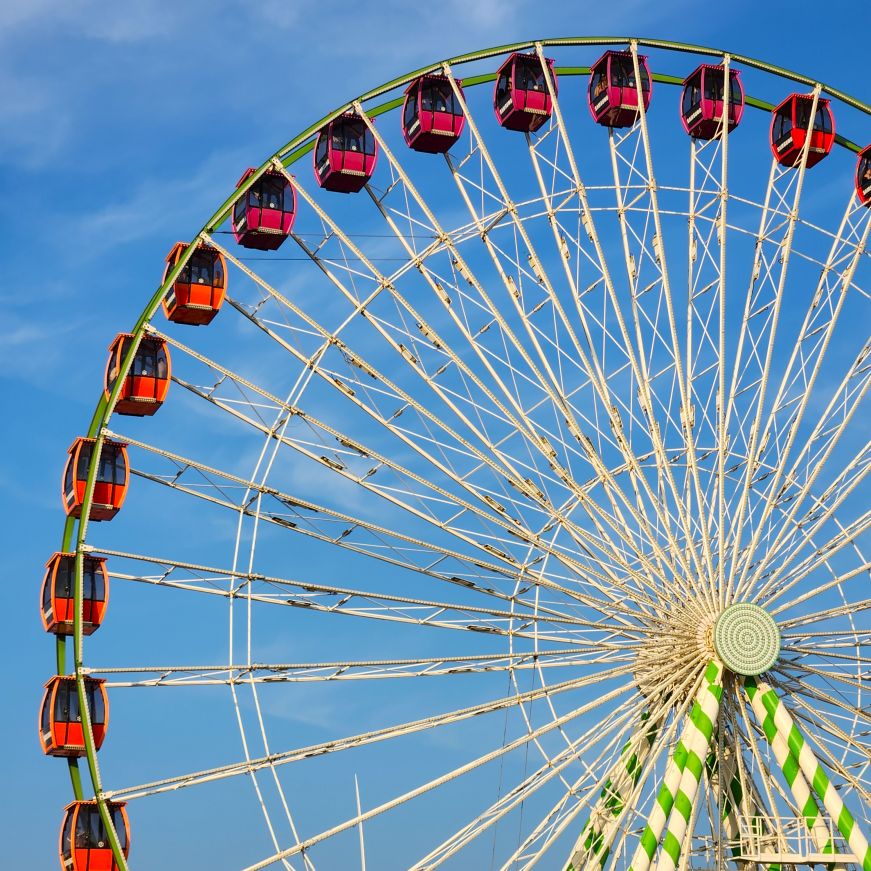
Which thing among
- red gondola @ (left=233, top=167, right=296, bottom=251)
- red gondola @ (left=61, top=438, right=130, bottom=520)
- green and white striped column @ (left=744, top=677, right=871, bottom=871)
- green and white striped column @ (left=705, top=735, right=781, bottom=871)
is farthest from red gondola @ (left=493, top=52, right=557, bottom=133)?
green and white striped column @ (left=705, top=735, right=781, bottom=871)

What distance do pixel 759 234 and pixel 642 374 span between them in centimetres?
404

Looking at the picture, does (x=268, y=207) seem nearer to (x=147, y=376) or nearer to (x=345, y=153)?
(x=345, y=153)

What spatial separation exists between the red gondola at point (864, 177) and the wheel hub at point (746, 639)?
1045 cm

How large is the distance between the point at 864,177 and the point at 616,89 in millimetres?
5918

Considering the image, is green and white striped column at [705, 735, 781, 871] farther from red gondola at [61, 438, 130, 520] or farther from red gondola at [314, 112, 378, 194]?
red gondola at [314, 112, 378, 194]

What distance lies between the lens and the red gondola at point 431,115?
3559 cm

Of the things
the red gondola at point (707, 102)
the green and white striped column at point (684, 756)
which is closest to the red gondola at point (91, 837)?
the green and white striped column at point (684, 756)

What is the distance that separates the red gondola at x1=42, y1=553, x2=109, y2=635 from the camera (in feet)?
108

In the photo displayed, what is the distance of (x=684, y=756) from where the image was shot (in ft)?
104

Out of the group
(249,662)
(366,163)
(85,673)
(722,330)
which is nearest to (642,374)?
(722,330)

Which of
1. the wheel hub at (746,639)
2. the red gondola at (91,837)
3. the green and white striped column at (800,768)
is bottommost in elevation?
the green and white striped column at (800,768)

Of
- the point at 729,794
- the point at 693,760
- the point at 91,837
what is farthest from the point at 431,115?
the point at 91,837

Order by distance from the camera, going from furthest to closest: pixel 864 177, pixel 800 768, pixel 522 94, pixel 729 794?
1. pixel 864 177
2. pixel 522 94
3. pixel 729 794
4. pixel 800 768

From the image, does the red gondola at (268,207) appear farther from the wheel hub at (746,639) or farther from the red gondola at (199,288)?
the wheel hub at (746,639)
